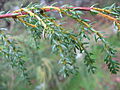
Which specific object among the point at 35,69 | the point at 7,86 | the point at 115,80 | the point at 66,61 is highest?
the point at 66,61

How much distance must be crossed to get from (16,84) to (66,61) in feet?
6.52

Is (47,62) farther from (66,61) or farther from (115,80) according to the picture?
(66,61)

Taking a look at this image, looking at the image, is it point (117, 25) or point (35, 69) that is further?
point (35, 69)

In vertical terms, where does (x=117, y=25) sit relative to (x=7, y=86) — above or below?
above

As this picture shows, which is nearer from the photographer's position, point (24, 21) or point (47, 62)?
point (24, 21)

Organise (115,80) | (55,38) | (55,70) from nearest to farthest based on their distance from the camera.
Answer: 1. (55,38)
2. (55,70)
3. (115,80)

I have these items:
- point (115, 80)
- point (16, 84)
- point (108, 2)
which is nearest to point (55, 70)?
point (16, 84)

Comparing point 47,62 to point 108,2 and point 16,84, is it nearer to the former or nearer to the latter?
point 16,84

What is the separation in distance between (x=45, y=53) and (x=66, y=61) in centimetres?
202

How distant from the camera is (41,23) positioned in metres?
0.55

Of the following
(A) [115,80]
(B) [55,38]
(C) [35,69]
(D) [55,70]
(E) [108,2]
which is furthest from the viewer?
(A) [115,80]

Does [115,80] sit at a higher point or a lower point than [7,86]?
lower

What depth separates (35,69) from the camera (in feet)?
7.55

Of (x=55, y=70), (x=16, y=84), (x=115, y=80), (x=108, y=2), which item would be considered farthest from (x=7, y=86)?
(x=108, y=2)
